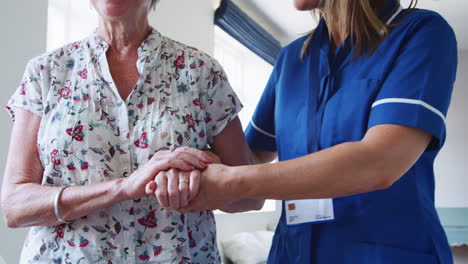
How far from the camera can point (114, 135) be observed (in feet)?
3.92

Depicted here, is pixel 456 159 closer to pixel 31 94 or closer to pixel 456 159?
pixel 456 159

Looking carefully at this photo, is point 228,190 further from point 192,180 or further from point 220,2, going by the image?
point 220,2

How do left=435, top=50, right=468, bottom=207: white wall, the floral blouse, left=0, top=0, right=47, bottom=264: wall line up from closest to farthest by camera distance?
1. the floral blouse
2. left=0, top=0, right=47, bottom=264: wall
3. left=435, top=50, right=468, bottom=207: white wall

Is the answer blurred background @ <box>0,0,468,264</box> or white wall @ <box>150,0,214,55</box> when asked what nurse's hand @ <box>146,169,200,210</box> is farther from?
white wall @ <box>150,0,214,55</box>

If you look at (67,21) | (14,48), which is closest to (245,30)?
(67,21)

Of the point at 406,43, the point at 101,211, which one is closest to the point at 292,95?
the point at 406,43

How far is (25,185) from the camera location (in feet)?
3.80

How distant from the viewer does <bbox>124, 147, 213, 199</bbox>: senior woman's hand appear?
1.11 metres

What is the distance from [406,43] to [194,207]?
63 cm

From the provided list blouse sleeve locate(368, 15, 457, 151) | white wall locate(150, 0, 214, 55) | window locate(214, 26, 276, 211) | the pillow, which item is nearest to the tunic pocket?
blouse sleeve locate(368, 15, 457, 151)

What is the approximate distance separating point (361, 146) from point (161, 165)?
1.48 ft

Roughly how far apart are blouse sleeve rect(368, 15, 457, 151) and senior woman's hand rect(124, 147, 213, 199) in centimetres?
41

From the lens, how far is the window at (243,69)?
4758 mm

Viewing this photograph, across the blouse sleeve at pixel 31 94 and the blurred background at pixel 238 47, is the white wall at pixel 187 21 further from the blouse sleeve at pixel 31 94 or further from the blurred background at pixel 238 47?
the blouse sleeve at pixel 31 94
